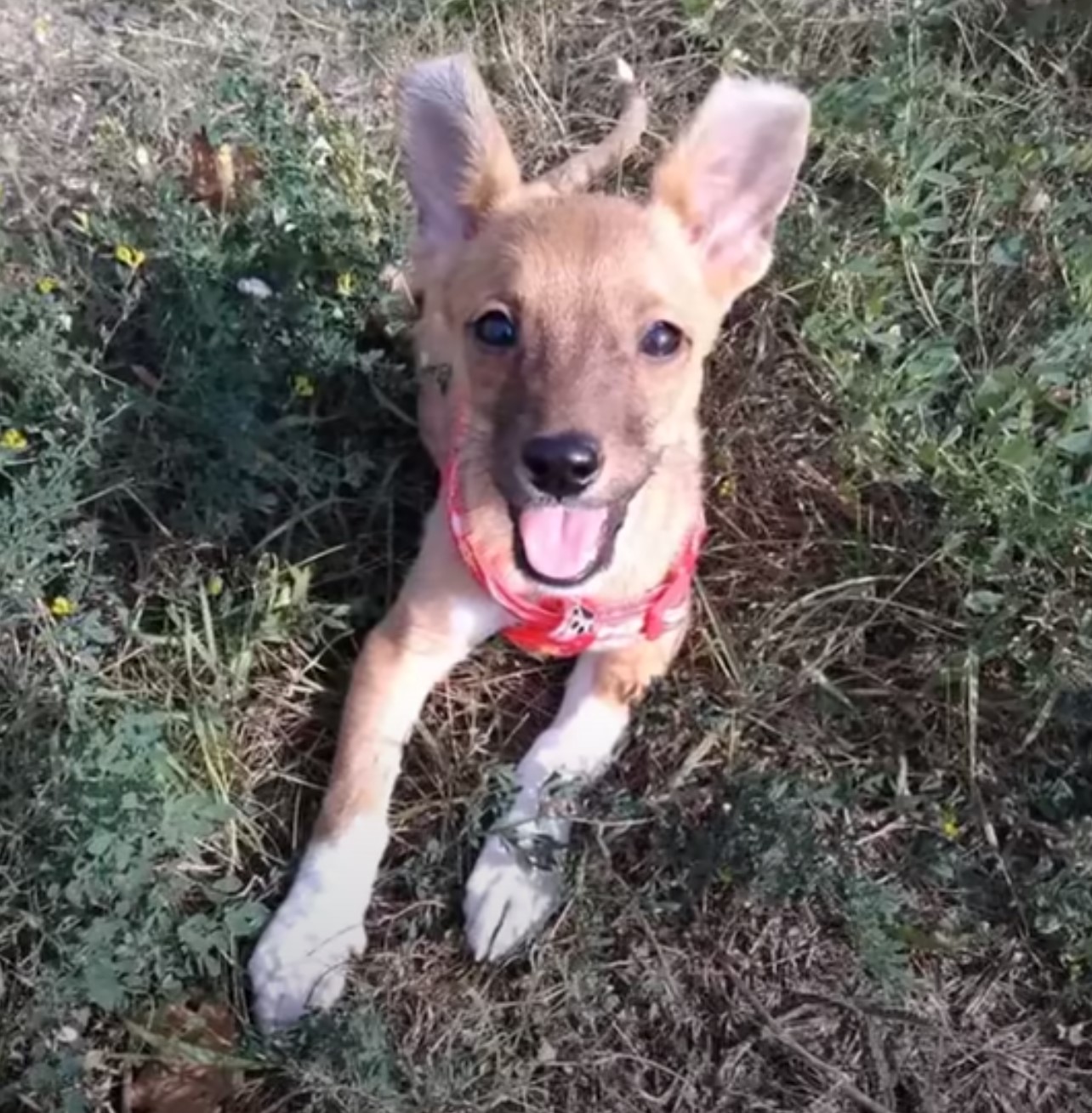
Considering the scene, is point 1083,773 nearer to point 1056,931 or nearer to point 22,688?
point 1056,931

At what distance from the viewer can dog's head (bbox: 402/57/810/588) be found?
296cm

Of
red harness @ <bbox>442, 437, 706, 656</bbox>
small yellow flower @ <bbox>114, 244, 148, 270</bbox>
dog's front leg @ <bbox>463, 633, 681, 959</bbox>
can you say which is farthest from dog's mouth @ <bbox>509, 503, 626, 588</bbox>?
small yellow flower @ <bbox>114, 244, 148, 270</bbox>

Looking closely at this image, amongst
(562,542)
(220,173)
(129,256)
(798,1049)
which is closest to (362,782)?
(562,542)

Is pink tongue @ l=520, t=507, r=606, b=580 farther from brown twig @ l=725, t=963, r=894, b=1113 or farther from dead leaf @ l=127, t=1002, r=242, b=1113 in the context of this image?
dead leaf @ l=127, t=1002, r=242, b=1113

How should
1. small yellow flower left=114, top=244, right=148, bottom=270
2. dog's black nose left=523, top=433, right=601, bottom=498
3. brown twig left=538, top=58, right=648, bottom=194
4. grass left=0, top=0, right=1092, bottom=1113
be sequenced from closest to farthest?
dog's black nose left=523, top=433, right=601, bottom=498, grass left=0, top=0, right=1092, bottom=1113, small yellow flower left=114, top=244, right=148, bottom=270, brown twig left=538, top=58, right=648, bottom=194

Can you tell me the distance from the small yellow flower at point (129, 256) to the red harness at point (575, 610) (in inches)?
39.0

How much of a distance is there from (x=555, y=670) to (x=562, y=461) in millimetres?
1125

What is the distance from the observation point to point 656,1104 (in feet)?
11.0

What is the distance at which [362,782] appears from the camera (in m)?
Result: 3.45

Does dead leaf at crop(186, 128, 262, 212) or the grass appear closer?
the grass

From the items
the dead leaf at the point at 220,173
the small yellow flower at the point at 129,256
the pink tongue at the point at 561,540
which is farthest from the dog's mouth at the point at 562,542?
the dead leaf at the point at 220,173

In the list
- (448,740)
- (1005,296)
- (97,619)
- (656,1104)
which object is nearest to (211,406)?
(97,619)

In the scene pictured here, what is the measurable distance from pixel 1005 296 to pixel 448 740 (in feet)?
6.22

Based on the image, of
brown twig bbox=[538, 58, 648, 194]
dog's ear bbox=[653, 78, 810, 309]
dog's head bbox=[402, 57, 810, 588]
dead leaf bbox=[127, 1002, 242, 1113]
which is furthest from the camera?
brown twig bbox=[538, 58, 648, 194]
